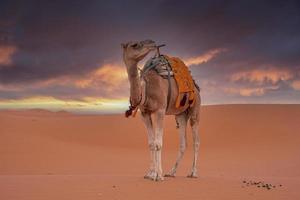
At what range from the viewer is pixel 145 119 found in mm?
10422

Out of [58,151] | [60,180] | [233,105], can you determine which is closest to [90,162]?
[58,151]

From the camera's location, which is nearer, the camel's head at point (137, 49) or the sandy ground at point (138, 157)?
the camel's head at point (137, 49)

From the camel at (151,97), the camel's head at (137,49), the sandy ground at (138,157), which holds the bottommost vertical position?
→ the sandy ground at (138,157)

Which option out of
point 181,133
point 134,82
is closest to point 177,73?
point 181,133

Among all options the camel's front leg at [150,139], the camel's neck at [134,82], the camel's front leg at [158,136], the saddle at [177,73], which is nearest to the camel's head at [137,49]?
the camel's neck at [134,82]

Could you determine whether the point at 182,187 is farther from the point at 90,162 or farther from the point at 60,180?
the point at 90,162

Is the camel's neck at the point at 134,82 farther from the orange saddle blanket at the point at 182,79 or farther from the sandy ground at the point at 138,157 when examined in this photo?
the sandy ground at the point at 138,157

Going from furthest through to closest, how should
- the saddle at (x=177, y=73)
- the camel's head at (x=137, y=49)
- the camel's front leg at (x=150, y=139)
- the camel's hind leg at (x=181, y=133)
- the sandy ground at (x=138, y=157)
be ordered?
the camel's hind leg at (x=181, y=133) < the saddle at (x=177, y=73) < the camel's front leg at (x=150, y=139) < the sandy ground at (x=138, y=157) < the camel's head at (x=137, y=49)

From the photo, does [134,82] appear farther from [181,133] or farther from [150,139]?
[181,133]

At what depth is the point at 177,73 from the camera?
11.2m

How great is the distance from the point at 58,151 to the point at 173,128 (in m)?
9.76

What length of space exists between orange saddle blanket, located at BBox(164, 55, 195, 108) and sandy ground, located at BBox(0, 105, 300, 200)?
6.48 feet

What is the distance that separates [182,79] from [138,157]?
43.3 ft

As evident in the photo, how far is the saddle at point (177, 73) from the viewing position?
10.8 m
